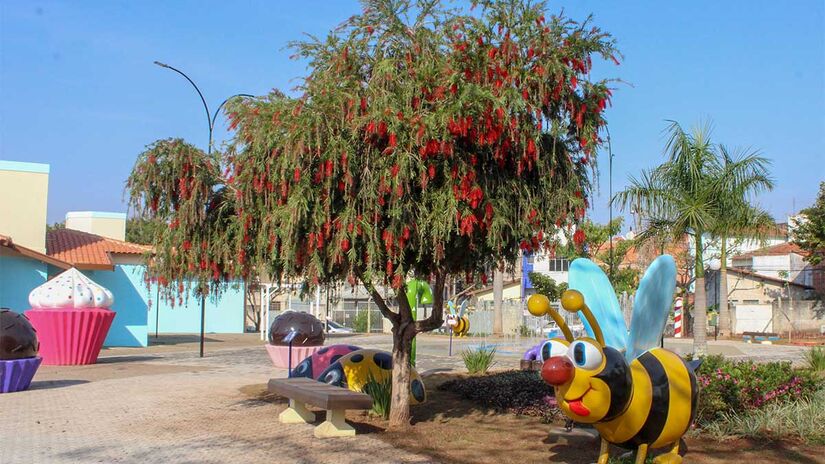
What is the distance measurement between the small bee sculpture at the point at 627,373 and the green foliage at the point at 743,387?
2269mm

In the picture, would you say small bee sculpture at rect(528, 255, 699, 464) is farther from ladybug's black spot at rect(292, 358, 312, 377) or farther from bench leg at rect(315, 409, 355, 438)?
ladybug's black spot at rect(292, 358, 312, 377)

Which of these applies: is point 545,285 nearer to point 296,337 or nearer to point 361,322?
point 361,322

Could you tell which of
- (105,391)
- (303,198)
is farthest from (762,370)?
(105,391)

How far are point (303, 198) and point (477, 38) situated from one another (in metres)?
2.76

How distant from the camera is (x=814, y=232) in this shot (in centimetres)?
3838

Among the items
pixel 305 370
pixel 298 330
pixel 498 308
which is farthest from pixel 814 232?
pixel 305 370

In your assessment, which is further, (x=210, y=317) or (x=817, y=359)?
(x=210, y=317)

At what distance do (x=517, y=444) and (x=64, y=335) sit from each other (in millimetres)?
14550

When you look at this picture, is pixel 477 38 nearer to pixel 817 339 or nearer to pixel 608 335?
pixel 608 335

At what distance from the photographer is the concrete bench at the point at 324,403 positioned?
9266 millimetres

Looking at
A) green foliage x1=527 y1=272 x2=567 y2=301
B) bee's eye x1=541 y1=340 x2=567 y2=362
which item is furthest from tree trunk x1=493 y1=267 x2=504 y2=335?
bee's eye x1=541 y1=340 x2=567 y2=362

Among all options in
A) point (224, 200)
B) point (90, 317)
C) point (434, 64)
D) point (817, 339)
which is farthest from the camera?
point (817, 339)

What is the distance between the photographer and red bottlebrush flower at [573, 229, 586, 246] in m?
9.08

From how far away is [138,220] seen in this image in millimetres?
10500
